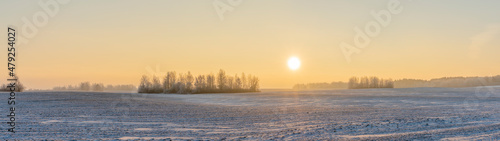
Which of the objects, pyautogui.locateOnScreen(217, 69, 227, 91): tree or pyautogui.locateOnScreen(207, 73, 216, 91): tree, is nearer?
pyautogui.locateOnScreen(207, 73, 216, 91): tree

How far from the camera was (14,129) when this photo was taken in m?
21.7

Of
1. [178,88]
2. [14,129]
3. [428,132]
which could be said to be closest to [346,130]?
[428,132]

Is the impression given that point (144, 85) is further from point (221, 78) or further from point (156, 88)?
point (221, 78)

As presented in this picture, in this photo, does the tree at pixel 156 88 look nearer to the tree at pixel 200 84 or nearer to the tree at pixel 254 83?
the tree at pixel 200 84

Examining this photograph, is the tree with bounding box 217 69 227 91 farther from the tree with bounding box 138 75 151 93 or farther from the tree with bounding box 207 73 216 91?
the tree with bounding box 138 75 151 93

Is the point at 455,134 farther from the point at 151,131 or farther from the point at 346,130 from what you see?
the point at 151,131

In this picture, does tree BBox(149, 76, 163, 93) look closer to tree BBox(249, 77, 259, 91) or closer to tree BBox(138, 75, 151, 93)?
tree BBox(138, 75, 151, 93)

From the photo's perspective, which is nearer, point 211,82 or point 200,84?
point 200,84

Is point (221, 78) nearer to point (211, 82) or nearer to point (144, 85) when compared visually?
point (211, 82)

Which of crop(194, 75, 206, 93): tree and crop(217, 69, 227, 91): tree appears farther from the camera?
crop(217, 69, 227, 91): tree

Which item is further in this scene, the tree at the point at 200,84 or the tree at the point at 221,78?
the tree at the point at 221,78

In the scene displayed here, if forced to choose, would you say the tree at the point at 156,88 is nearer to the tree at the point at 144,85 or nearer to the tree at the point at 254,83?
the tree at the point at 144,85

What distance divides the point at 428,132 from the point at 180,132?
1356 centimetres

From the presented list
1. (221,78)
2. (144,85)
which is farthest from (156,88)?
(221,78)
